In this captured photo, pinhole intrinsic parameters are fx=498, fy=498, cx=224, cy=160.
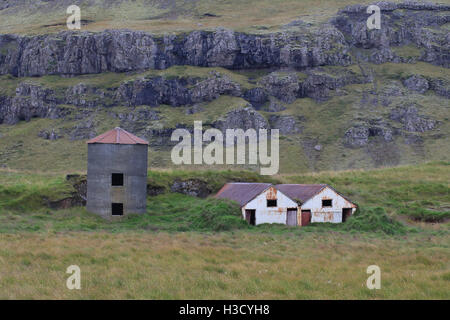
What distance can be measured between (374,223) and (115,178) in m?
17.4

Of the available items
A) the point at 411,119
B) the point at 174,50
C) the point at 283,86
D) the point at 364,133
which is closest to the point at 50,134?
the point at 174,50

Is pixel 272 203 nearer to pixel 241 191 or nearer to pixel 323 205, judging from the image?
pixel 241 191

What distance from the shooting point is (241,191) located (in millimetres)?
35438

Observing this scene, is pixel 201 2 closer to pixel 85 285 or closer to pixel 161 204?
pixel 161 204

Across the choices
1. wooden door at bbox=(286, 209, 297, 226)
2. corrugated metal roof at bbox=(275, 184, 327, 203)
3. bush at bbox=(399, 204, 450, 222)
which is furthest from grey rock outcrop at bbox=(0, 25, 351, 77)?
wooden door at bbox=(286, 209, 297, 226)

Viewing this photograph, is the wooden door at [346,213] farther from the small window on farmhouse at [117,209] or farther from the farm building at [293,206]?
the small window on farmhouse at [117,209]

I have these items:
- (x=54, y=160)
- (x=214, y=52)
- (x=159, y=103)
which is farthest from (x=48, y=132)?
(x=214, y=52)

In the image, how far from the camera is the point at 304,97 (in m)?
107

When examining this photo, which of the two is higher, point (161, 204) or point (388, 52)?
point (388, 52)

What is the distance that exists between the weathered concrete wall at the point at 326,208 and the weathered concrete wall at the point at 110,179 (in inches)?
445

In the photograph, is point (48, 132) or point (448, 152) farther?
point (48, 132)

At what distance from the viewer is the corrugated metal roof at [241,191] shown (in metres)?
32.9

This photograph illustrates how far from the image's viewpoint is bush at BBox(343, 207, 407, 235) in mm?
30587
